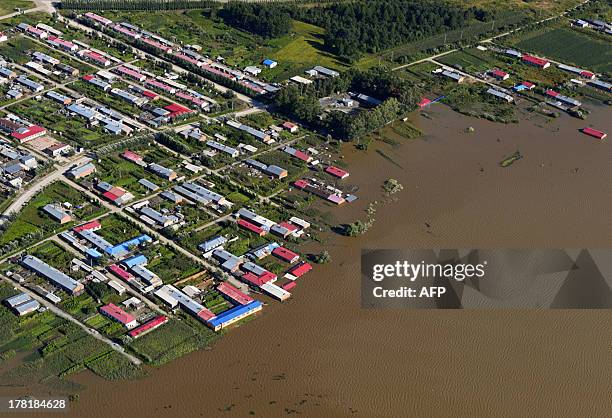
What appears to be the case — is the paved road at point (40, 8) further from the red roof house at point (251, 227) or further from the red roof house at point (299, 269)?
the red roof house at point (299, 269)

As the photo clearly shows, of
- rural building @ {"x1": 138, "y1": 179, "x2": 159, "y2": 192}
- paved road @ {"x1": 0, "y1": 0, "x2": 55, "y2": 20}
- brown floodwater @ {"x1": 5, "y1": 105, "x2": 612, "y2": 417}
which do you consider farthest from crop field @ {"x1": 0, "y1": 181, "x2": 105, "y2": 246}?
paved road @ {"x1": 0, "y1": 0, "x2": 55, "y2": 20}

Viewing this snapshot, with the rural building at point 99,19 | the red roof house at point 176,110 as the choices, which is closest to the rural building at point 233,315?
the red roof house at point 176,110

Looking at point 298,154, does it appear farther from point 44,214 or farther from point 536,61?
point 536,61

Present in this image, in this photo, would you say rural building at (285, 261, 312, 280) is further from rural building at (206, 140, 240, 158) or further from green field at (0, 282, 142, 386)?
rural building at (206, 140, 240, 158)

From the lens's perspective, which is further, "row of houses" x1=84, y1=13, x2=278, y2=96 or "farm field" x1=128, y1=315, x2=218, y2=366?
"row of houses" x1=84, y1=13, x2=278, y2=96

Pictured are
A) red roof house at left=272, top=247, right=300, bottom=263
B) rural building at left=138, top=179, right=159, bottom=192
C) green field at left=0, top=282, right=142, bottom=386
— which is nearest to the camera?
green field at left=0, top=282, right=142, bottom=386

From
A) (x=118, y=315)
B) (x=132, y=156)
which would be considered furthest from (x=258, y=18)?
(x=118, y=315)
